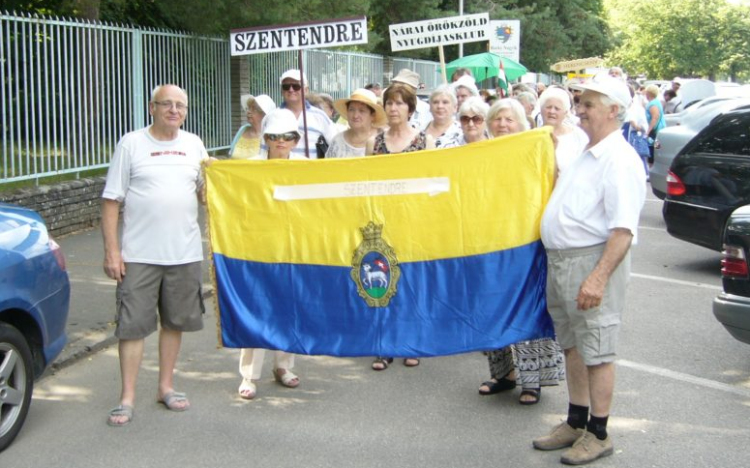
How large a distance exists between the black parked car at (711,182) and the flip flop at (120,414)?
6.35 metres

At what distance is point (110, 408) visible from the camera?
571 cm

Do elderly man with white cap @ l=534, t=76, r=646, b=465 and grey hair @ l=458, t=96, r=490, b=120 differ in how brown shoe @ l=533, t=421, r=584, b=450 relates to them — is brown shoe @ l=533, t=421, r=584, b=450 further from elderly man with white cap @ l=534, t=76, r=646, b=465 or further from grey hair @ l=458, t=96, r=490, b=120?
grey hair @ l=458, t=96, r=490, b=120

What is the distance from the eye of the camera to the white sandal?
5.88 meters

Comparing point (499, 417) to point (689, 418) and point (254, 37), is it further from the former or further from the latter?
point (254, 37)

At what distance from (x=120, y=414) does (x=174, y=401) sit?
35 centimetres

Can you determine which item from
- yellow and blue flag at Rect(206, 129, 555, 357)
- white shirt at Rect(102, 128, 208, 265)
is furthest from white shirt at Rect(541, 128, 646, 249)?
white shirt at Rect(102, 128, 208, 265)

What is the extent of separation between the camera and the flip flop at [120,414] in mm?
5371

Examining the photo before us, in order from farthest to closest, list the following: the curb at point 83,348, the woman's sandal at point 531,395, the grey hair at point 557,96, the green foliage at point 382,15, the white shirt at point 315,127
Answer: the green foliage at point 382,15 → the white shirt at point 315,127 → the grey hair at point 557,96 → the curb at point 83,348 → the woman's sandal at point 531,395

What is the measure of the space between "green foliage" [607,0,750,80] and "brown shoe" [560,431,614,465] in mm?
73320

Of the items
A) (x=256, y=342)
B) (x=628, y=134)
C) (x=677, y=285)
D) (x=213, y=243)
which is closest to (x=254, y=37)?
(x=213, y=243)

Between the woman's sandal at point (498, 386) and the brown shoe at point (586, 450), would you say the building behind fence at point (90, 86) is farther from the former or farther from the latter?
the brown shoe at point (586, 450)

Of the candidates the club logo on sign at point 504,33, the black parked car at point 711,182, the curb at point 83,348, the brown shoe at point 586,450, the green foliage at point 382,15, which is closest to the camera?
the brown shoe at point 586,450

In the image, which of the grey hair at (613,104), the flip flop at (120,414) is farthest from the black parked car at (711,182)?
the flip flop at (120,414)

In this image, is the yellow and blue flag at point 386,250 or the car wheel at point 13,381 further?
the yellow and blue flag at point 386,250
